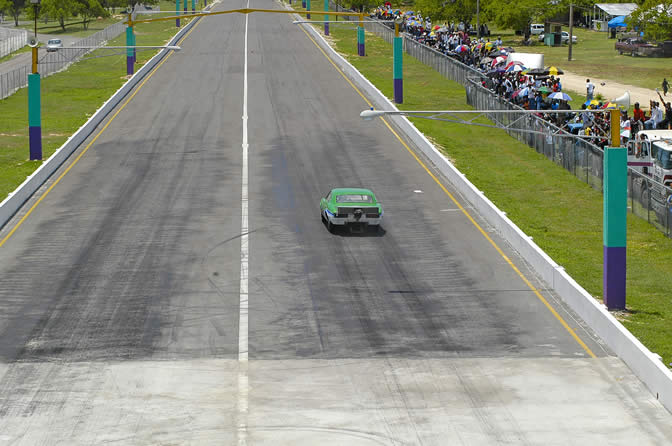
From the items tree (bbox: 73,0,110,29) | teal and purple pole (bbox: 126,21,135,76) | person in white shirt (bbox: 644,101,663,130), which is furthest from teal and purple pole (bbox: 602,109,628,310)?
tree (bbox: 73,0,110,29)

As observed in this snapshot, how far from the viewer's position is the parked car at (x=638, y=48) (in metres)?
92.5

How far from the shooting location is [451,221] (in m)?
36.5

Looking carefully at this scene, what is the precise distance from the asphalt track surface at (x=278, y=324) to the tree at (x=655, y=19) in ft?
168

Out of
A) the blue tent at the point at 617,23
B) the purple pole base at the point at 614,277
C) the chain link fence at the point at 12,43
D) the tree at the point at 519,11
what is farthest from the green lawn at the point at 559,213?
the chain link fence at the point at 12,43

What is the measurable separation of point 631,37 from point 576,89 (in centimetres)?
3255

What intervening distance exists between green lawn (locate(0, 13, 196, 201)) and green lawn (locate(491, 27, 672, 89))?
36.8 m

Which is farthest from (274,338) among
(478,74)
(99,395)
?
(478,74)

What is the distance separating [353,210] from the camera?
34188 mm

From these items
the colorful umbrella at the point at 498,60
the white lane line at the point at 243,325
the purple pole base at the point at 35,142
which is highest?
the colorful umbrella at the point at 498,60

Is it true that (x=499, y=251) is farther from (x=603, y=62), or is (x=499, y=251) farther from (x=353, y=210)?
(x=603, y=62)

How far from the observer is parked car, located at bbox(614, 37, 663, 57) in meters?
92.5

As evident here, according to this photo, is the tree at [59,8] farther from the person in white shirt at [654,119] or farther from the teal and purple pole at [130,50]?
the person in white shirt at [654,119]

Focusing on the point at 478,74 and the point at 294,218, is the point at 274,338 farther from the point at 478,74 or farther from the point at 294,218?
the point at 478,74

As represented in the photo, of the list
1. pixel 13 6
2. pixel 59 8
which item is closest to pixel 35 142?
pixel 59 8
